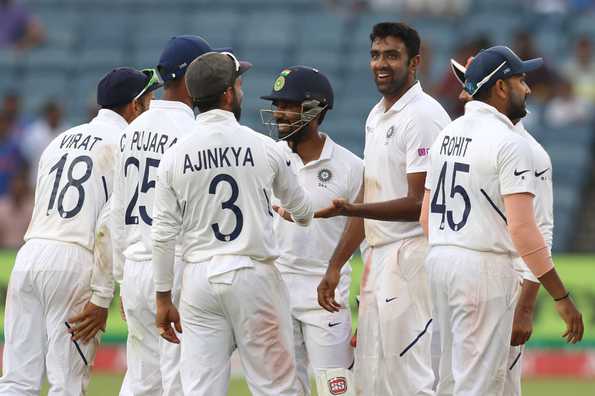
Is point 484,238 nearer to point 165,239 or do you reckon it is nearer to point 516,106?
point 516,106

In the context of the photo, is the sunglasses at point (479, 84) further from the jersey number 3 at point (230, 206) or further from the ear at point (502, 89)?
the jersey number 3 at point (230, 206)

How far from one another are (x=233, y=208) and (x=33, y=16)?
11045 mm

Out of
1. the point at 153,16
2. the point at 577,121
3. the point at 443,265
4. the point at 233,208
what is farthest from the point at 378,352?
the point at 153,16

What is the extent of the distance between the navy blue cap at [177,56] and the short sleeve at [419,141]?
125cm

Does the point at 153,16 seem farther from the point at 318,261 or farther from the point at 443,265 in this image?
the point at 443,265

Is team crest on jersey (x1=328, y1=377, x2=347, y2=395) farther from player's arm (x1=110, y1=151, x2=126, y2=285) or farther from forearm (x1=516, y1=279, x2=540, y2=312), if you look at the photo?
player's arm (x1=110, y1=151, x2=126, y2=285)

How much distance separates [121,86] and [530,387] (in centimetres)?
523

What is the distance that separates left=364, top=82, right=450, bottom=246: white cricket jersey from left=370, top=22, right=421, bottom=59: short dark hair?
0.68 ft

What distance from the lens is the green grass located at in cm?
1126

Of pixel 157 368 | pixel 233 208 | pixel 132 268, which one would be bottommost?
pixel 157 368

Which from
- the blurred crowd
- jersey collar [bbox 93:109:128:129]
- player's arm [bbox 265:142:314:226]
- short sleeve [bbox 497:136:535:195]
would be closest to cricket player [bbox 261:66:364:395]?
player's arm [bbox 265:142:314:226]

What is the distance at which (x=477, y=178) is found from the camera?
6934mm

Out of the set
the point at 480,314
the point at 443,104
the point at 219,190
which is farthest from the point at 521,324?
the point at 443,104

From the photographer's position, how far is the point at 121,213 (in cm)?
768
